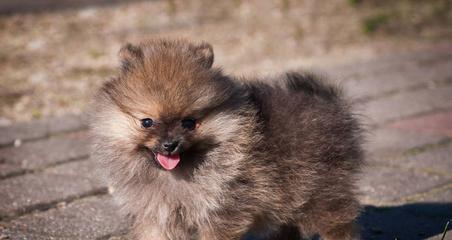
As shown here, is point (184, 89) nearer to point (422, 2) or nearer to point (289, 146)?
point (289, 146)

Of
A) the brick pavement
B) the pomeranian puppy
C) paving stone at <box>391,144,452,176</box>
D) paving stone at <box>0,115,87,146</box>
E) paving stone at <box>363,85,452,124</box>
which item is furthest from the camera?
paving stone at <box>363,85,452,124</box>

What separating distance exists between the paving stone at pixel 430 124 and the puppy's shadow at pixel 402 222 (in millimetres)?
1687

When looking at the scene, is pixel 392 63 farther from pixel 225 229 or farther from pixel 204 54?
pixel 225 229

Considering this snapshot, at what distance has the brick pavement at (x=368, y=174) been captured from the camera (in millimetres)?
3994

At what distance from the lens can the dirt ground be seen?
23.5ft

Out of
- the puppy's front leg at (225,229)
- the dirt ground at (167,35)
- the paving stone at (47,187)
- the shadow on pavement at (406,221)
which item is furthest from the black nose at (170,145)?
the dirt ground at (167,35)

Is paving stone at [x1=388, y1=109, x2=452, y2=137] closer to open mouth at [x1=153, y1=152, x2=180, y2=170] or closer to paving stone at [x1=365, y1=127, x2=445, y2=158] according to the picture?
paving stone at [x1=365, y1=127, x2=445, y2=158]

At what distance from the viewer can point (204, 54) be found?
3.40m

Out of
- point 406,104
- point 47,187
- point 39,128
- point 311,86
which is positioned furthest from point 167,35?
point 311,86

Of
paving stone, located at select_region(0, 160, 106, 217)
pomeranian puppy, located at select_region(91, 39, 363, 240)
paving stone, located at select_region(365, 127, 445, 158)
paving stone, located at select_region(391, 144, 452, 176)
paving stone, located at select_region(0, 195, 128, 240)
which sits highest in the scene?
pomeranian puppy, located at select_region(91, 39, 363, 240)

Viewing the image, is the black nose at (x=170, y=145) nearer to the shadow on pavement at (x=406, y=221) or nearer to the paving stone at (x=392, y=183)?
the shadow on pavement at (x=406, y=221)

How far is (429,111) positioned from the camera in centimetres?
643

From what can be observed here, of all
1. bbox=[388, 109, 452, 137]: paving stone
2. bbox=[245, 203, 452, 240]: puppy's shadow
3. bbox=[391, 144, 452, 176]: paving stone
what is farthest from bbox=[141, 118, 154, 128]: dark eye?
bbox=[388, 109, 452, 137]: paving stone

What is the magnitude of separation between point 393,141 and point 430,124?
2.08 ft
